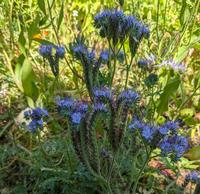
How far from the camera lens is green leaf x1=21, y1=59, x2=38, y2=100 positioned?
195 centimetres

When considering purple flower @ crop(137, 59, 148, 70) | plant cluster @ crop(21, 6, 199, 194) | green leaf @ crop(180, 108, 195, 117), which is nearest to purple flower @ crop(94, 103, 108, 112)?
plant cluster @ crop(21, 6, 199, 194)

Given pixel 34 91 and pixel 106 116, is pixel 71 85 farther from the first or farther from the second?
pixel 106 116

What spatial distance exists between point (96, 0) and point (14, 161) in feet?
5.88

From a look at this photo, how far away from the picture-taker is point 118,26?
1.54 meters

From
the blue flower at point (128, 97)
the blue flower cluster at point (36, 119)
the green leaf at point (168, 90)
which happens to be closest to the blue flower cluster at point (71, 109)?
the blue flower at point (128, 97)

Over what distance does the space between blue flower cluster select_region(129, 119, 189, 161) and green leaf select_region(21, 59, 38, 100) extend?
588mm

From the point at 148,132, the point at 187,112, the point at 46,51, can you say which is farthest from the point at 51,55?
the point at 187,112

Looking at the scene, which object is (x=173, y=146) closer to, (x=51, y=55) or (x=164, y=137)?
(x=164, y=137)

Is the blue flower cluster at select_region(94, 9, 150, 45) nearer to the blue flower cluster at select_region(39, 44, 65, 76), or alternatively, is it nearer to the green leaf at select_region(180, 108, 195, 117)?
the blue flower cluster at select_region(39, 44, 65, 76)

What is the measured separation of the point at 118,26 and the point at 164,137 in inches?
14.4

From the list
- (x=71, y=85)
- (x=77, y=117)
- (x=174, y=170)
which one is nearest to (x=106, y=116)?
(x=77, y=117)

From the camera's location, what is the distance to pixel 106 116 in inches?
55.6

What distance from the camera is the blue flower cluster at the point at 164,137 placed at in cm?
136

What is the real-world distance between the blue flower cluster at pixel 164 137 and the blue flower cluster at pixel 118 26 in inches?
10.8
